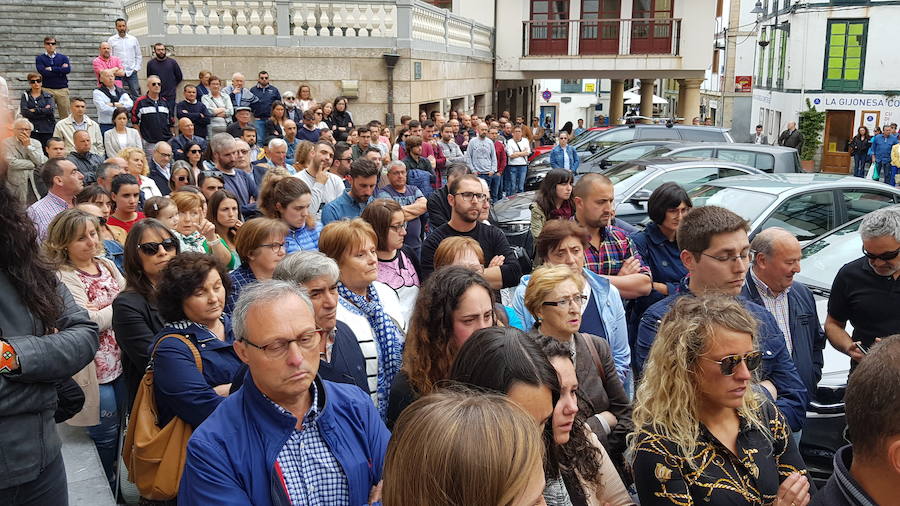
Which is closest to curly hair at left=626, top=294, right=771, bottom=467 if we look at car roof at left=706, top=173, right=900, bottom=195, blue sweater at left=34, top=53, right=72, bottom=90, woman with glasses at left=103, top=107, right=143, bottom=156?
car roof at left=706, top=173, right=900, bottom=195

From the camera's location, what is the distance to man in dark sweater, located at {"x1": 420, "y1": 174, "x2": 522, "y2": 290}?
5797 millimetres

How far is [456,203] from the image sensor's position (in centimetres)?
594

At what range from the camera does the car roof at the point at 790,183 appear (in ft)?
28.0

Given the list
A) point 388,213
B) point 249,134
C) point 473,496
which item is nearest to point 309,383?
point 473,496

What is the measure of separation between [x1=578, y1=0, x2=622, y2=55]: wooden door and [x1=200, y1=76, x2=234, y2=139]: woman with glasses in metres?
21.4

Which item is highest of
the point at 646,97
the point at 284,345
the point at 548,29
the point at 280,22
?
the point at 548,29

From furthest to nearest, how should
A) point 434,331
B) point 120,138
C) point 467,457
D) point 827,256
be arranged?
point 120,138
point 827,256
point 434,331
point 467,457

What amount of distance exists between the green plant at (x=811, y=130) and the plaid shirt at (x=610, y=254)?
2889cm

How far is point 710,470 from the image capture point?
2.77 meters

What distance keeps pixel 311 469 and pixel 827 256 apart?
5.33 meters

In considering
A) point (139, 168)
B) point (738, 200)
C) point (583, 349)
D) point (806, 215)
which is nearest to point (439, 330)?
point (583, 349)

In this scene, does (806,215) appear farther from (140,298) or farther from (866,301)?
(140,298)

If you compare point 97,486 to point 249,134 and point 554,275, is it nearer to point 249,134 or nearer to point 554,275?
point 554,275

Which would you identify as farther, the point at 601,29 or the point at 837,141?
the point at 837,141
